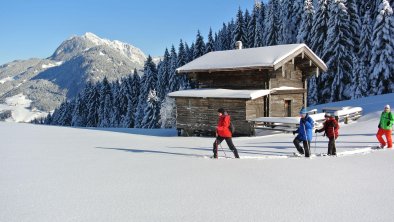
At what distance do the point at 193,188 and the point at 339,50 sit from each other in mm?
38230

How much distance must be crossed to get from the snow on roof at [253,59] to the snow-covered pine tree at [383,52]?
1625 centimetres

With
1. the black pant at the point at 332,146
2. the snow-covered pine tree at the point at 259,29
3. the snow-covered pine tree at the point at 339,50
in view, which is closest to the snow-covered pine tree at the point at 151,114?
the snow-covered pine tree at the point at 259,29

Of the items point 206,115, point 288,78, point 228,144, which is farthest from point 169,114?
point 228,144

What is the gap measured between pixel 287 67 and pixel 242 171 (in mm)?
17228

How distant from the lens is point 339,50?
40688 millimetres

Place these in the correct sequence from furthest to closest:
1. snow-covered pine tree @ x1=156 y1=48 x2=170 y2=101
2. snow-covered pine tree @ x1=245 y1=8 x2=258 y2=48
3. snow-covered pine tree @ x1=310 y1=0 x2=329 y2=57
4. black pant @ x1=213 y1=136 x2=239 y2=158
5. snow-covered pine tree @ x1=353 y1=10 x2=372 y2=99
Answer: snow-covered pine tree @ x1=156 y1=48 x2=170 y2=101 → snow-covered pine tree @ x1=245 y1=8 x2=258 y2=48 → snow-covered pine tree @ x1=310 y1=0 x2=329 y2=57 → snow-covered pine tree @ x1=353 y1=10 x2=372 y2=99 → black pant @ x1=213 y1=136 x2=239 y2=158

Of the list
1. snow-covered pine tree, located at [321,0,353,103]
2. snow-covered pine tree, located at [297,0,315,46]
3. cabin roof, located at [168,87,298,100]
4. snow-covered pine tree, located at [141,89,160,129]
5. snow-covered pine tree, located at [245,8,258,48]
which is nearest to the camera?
cabin roof, located at [168,87,298,100]

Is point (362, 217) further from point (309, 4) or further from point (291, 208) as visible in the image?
point (309, 4)

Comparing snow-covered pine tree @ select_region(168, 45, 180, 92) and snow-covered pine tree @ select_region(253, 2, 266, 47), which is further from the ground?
snow-covered pine tree @ select_region(253, 2, 266, 47)

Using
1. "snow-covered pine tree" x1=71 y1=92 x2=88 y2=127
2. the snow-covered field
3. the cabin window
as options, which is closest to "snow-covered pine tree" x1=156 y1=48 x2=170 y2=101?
"snow-covered pine tree" x1=71 y1=92 x2=88 y2=127

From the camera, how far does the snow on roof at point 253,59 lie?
2158 cm

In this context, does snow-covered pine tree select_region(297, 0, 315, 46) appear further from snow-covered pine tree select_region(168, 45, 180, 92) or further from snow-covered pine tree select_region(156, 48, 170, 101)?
snow-covered pine tree select_region(156, 48, 170, 101)

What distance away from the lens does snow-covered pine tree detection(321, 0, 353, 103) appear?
4059 cm

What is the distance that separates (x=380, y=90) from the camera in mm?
38188
